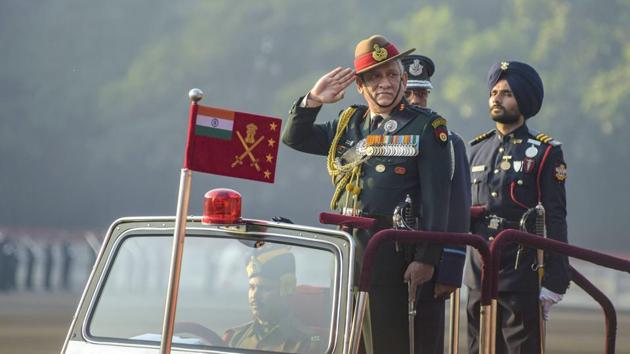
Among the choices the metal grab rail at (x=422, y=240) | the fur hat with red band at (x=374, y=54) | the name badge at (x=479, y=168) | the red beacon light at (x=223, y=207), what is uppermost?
the fur hat with red band at (x=374, y=54)

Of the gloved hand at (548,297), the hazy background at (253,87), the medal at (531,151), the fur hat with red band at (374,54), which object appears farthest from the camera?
the hazy background at (253,87)

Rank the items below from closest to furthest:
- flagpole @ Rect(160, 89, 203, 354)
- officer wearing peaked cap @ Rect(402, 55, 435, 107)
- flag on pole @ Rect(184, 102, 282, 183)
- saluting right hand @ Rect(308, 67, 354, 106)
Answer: flagpole @ Rect(160, 89, 203, 354) → flag on pole @ Rect(184, 102, 282, 183) → saluting right hand @ Rect(308, 67, 354, 106) → officer wearing peaked cap @ Rect(402, 55, 435, 107)

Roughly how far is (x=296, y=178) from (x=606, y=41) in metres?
12.6

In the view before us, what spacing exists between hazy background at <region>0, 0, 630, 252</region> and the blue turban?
4421cm

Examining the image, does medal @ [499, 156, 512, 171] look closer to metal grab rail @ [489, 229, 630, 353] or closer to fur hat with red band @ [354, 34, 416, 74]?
fur hat with red band @ [354, 34, 416, 74]

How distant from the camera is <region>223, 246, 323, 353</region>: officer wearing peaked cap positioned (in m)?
5.57

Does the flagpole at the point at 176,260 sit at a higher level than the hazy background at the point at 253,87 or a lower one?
lower

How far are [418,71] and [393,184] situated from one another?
1499 millimetres

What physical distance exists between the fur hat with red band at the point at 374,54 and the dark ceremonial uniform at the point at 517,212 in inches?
44.8

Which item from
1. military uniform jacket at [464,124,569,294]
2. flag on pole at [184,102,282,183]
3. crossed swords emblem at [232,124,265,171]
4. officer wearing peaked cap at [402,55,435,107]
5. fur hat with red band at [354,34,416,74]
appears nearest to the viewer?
flag on pole at [184,102,282,183]

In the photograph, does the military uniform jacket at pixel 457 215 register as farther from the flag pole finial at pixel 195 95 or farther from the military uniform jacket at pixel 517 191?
the flag pole finial at pixel 195 95

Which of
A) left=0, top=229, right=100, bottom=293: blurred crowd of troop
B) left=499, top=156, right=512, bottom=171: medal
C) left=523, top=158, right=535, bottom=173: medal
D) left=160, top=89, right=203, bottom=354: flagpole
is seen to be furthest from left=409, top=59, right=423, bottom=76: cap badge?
left=0, top=229, right=100, bottom=293: blurred crowd of troop

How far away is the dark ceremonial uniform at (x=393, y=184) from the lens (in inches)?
229

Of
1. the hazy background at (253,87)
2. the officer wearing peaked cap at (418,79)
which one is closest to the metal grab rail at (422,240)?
the officer wearing peaked cap at (418,79)
